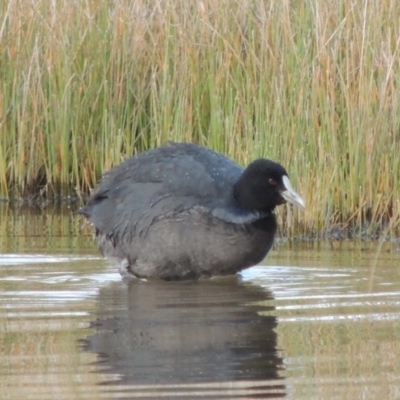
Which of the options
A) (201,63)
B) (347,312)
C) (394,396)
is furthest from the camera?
(201,63)

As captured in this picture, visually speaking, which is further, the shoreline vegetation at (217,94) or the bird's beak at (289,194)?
the shoreline vegetation at (217,94)

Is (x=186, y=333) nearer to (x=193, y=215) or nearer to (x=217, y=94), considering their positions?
(x=193, y=215)

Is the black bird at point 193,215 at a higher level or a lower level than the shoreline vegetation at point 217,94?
lower

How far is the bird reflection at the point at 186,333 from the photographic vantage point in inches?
197

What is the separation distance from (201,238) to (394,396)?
3046 mm

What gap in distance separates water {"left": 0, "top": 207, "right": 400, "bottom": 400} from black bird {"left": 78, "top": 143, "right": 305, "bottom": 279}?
0.44 feet

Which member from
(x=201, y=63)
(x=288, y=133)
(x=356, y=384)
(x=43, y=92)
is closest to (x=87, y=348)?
(x=356, y=384)

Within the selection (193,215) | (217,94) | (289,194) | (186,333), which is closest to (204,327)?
(186,333)

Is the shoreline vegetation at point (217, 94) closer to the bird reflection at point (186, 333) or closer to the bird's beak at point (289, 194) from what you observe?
the bird's beak at point (289, 194)

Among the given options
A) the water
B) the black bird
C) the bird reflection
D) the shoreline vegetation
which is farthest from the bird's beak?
the shoreline vegetation

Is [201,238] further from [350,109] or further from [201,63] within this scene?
[201,63]

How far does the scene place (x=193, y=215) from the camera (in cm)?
744

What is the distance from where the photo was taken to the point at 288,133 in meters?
8.63

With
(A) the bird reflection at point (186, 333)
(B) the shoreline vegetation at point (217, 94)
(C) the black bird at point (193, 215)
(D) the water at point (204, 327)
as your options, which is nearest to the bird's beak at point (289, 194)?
(C) the black bird at point (193, 215)
